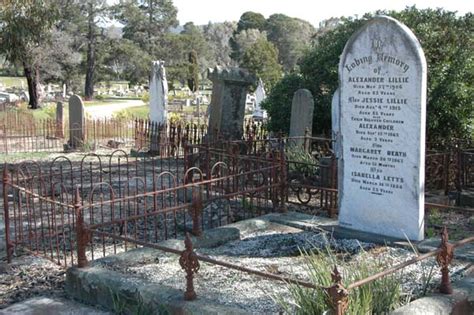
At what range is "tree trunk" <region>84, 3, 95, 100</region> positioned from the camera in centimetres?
5081

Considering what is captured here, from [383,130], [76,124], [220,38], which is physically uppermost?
[220,38]

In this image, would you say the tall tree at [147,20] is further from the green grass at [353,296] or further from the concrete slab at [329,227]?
the green grass at [353,296]

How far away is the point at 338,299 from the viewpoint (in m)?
3.63

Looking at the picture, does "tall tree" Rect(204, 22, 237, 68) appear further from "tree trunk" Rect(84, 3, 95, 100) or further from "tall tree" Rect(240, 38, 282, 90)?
"tall tree" Rect(240, 38, 282, 90)

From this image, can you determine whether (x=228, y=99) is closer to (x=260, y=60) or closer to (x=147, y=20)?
(x=260, y=60)

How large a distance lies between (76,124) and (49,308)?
44.3 feet

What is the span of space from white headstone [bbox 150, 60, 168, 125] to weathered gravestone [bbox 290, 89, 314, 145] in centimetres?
511

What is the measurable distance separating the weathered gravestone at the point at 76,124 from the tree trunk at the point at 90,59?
32.4 metres

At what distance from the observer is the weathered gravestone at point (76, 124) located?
1753 centimetres

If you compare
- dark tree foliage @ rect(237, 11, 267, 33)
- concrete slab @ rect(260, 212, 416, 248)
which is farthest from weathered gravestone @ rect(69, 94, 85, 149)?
dark tree foliage @ rect(237, 11, 267, 33)

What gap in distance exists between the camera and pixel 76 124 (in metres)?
18.2

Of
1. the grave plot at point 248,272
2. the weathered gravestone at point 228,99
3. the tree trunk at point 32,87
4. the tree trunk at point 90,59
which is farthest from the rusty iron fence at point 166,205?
the tree trunk at point 90,59

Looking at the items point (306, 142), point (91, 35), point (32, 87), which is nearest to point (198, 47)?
point (91, 35)

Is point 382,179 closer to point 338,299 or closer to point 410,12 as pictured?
point 338,299
